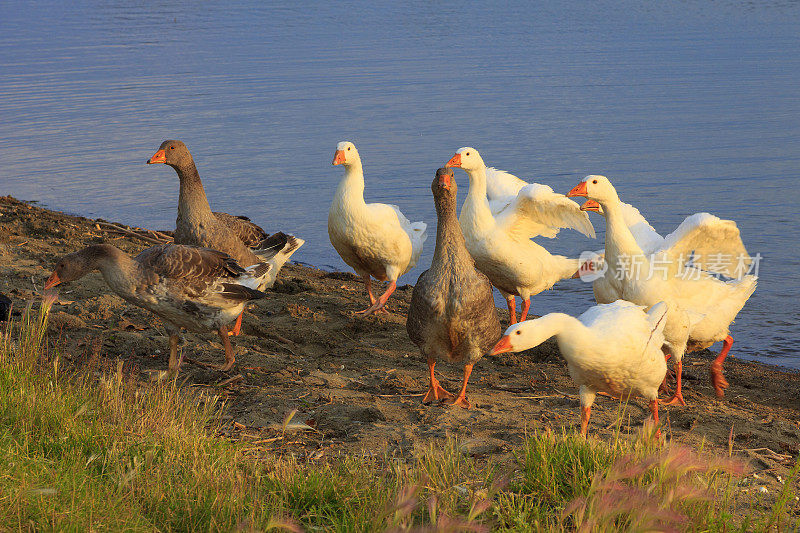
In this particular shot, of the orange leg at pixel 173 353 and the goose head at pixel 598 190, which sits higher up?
the goose head at pixel 598 190

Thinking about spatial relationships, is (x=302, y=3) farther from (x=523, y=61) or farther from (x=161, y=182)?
(x=161, y=182)

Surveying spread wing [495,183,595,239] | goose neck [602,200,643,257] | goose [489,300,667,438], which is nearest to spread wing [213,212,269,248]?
spread wing [495,183,595,239]

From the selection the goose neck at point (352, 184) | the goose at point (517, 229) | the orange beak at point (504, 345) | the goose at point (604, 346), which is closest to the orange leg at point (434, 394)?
the goose at point (604, 346)

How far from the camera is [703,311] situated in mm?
7277

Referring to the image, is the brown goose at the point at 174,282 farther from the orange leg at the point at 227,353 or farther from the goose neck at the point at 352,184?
the goose neck at the point at 352,184

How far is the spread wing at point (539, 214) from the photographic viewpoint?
8305 mm

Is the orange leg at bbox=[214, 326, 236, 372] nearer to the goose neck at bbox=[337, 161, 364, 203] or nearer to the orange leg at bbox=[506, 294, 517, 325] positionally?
the goose neck at bbox=[337, 161, 364, 203]

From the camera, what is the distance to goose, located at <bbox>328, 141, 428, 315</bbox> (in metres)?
8.88

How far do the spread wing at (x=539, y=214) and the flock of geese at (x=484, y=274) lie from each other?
18 millimetres

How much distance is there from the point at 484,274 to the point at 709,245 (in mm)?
2022

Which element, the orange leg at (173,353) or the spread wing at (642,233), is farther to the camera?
the spread wing at (642,233)

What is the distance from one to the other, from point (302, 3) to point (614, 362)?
4630 centimetres

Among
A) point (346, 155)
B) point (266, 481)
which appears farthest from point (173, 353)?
point (346, 155)

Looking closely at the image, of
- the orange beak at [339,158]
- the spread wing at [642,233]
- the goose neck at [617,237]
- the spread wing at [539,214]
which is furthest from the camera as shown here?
the orange beak at [339,158]
